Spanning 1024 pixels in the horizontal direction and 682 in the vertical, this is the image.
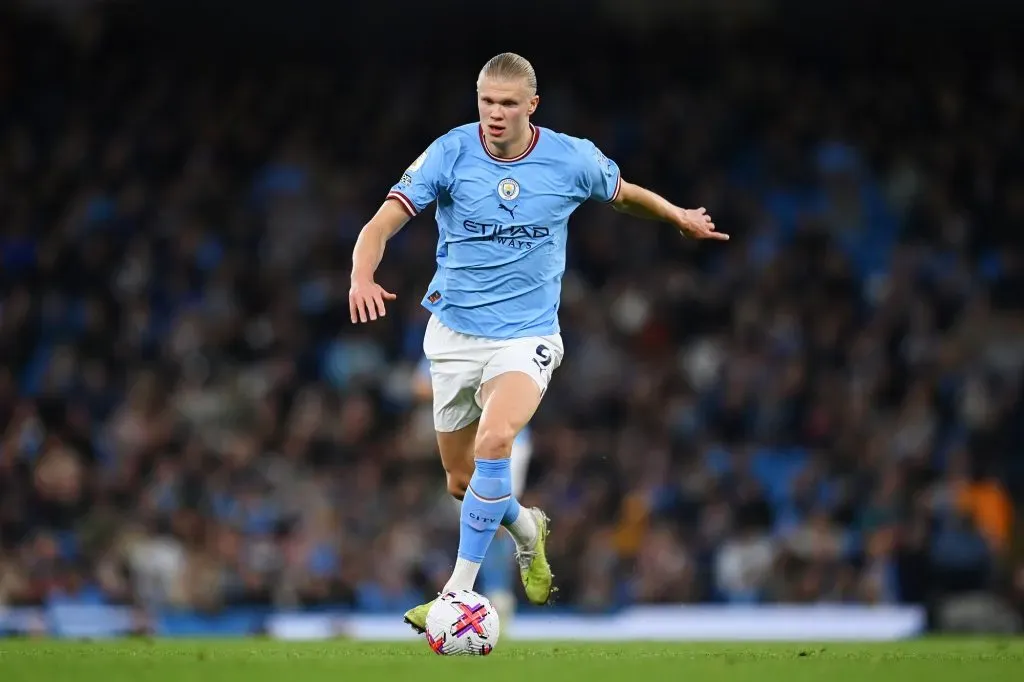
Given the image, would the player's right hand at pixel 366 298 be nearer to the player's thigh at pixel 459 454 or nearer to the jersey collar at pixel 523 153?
the jersey collar at pixel 523 153

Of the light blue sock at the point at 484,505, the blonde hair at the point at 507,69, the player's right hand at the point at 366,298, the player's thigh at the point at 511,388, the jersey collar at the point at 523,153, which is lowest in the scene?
the light blue sock at the point at 484,505

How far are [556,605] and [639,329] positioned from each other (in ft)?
12.8

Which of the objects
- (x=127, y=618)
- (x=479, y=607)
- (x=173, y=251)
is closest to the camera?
(x=479, y=607)

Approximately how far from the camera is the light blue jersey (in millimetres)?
8328

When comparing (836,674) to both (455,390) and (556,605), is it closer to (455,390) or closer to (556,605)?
(455,390)

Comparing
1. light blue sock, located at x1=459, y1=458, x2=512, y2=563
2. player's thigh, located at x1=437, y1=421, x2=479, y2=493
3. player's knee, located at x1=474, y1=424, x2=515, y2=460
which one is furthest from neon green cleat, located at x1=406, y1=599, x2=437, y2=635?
player's thigh, located at x1=437, y1=421, x2=479, y2=493

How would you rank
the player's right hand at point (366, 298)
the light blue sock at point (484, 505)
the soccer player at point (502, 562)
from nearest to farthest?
the player's right hand at point (366, 298) < the light blue sock at point (484, 505) < the soccer player at point (502, 562)

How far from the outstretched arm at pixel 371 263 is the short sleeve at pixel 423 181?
5 centimetres

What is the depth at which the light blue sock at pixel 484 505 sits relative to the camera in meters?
8.02

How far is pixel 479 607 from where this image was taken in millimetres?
7805

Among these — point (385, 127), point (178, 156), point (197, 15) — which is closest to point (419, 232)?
point (385, 127)

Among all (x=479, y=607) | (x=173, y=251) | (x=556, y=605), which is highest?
(x=173, y=251)

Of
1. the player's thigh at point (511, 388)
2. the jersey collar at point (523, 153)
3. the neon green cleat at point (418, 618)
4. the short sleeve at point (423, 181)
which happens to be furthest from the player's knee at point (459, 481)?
the jersey collar at point (523, 153)

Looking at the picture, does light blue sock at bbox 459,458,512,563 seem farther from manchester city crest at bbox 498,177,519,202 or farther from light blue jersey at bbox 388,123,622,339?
manchester city crest at bbox 498,177,519,202
